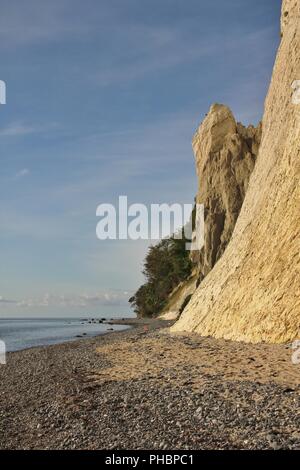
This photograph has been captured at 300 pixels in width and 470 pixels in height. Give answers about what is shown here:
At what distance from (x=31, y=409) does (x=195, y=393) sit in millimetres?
4688

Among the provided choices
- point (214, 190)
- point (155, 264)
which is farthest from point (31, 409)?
point (155, 264)

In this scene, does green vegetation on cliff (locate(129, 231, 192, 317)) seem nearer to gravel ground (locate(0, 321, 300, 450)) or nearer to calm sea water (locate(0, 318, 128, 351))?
calm sea water (locate(0, 318, 128, 351))

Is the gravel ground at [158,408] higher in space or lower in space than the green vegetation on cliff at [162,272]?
lower

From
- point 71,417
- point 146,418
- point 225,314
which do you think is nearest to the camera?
point 146,418

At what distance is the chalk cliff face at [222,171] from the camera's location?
167 feet

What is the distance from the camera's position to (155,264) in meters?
91.6

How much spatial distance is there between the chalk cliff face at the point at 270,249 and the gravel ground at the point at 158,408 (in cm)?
306

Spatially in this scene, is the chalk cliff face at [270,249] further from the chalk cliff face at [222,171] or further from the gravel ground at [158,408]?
the chalk cliff face at [222,171]

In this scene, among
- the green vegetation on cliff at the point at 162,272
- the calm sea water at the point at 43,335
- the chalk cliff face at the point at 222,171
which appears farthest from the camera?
the green vegetation on cliff at the point at 162,272

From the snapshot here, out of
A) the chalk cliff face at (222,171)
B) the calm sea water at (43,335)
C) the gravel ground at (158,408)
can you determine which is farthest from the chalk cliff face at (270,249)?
the calm sea water at (43,335)

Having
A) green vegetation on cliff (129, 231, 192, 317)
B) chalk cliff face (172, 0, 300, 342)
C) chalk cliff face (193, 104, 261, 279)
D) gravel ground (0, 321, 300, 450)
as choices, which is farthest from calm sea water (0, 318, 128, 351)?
gravel ground (0, 321, 300, 450)

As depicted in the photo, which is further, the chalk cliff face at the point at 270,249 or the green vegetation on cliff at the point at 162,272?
the green vegetation on cliff at the point at 162,272
